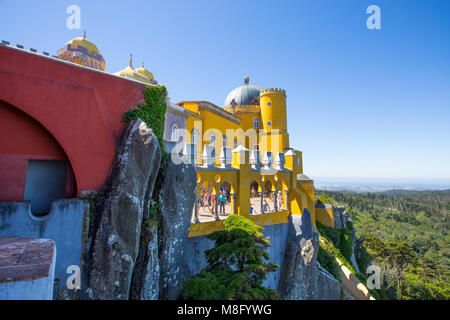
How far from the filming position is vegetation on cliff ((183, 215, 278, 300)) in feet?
20.6

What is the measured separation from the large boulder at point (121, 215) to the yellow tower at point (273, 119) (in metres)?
22.2

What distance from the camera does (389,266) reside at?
92.9 ft

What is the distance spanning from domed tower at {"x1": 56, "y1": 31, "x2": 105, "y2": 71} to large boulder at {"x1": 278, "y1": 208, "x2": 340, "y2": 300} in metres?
21.0

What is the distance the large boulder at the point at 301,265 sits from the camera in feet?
41.3

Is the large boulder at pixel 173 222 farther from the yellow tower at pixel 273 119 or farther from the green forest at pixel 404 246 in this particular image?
the green forest at pixel 404 246

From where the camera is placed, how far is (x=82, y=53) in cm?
2052

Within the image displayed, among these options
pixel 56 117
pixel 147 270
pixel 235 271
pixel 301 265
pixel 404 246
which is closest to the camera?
pixel 56 117

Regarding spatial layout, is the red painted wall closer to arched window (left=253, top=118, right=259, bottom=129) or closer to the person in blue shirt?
the person in blue shirt

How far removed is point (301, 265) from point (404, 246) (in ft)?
78.4
